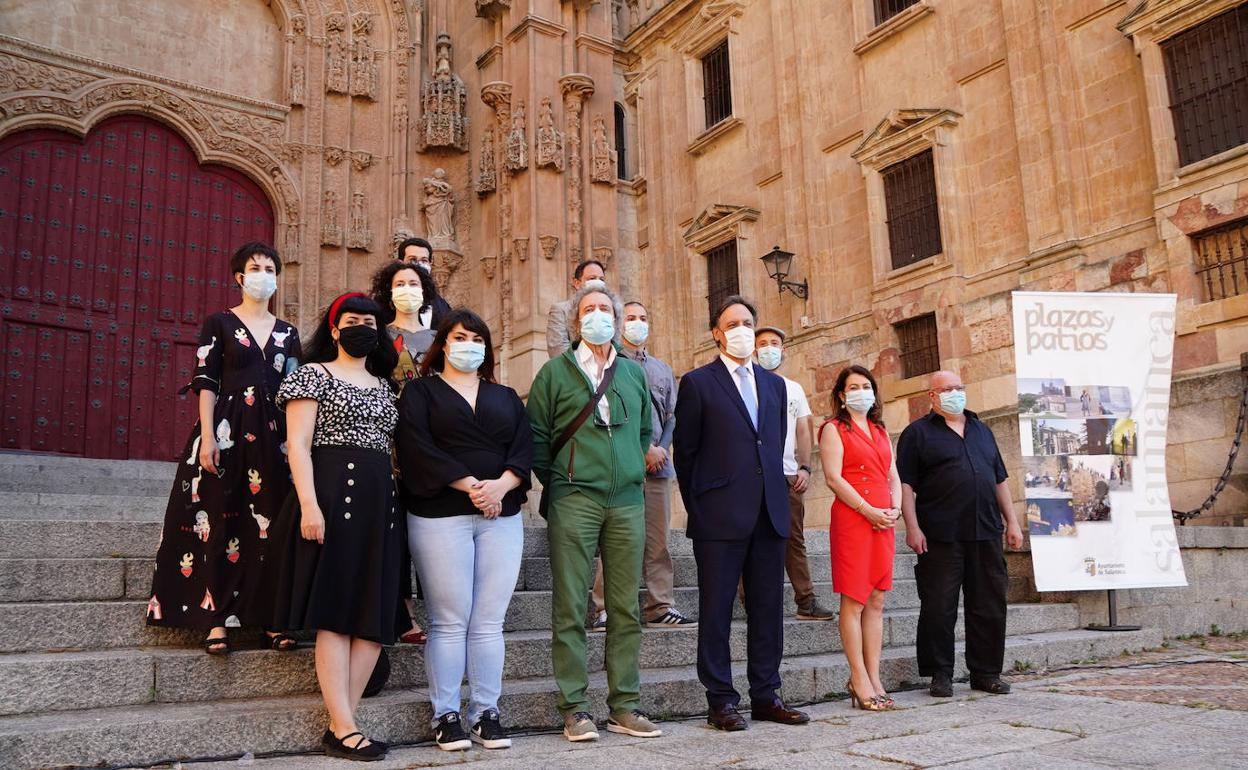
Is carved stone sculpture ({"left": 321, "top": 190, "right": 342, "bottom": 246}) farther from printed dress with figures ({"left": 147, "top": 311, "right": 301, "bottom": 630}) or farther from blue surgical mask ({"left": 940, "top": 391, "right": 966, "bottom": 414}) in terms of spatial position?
blue surgical mask ({"left": 940, "top": 391, "right": 966, "bottom": 414})

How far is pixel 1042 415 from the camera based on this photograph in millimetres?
7668

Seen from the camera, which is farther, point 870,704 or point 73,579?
point 870,704

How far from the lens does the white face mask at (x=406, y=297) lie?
16.3ft

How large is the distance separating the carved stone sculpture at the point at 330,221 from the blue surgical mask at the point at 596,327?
29.2ft

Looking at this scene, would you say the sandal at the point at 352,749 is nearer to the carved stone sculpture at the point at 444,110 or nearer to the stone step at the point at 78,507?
the stone step at the point at 78,507

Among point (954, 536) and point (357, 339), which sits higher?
point (357, 339)

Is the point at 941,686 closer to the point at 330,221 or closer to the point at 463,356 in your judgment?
the point at 463,356

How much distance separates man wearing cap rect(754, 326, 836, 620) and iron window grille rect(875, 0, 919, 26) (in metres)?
12.1

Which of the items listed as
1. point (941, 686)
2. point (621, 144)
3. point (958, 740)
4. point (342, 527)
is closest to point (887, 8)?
point (621, 144)

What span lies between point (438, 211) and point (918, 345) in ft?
27.1

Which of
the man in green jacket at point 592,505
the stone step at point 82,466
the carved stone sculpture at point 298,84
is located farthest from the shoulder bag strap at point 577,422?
the carved stone sculpture at point 298,84

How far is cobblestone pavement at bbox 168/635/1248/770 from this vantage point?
3.76 metres

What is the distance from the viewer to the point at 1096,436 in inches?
306

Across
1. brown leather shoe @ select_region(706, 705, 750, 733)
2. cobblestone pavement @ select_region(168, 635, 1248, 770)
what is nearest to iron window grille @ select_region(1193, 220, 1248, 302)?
cobblestone pavement @ select_region(168, 635, 1248, 770)
